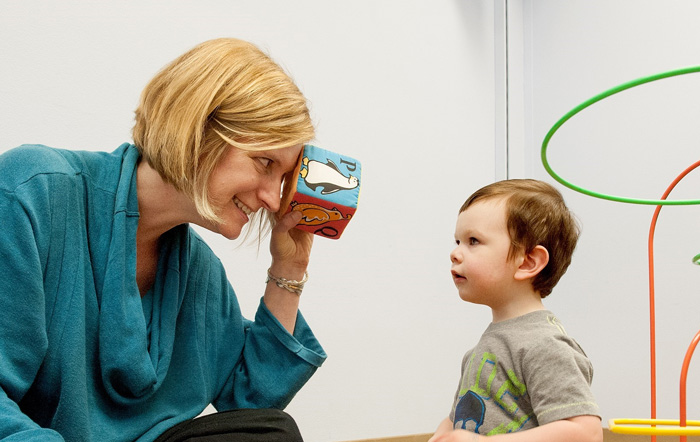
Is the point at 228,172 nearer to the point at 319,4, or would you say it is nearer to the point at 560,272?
the point at 560,272

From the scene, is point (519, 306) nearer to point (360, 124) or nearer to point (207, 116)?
point (207, 116)

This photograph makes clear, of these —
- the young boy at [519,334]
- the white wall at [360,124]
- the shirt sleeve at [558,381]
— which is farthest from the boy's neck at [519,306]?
the white wall at [360,124]

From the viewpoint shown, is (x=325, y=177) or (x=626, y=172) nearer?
(x=325, y=177)

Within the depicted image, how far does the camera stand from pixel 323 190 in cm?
109

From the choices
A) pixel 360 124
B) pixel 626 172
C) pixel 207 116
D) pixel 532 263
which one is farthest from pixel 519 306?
pixel 626 172

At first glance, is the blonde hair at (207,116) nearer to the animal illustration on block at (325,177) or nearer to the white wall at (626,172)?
the animal illustration on block at (325,177)

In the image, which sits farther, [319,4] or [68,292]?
[319,4]

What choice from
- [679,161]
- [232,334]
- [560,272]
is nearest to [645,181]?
[679,161]

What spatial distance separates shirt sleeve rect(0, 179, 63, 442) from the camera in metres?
0.79

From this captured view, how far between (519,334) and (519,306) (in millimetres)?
87

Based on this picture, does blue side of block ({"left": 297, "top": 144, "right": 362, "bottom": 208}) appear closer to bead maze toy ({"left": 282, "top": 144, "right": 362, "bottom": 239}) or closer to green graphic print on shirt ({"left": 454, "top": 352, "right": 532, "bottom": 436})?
bead maze toy ({"left": 282, "top": 144, "right": 362, "bottom": 239})

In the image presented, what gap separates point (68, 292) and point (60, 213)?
10 centimetres

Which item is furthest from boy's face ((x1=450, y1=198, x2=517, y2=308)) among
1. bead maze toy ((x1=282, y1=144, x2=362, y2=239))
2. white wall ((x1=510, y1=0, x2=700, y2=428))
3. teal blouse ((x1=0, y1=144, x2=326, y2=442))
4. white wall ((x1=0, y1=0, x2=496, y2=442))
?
white wall ((x1=510, y1=0, x2=700, y2=428))

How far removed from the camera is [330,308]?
1.92 meters
